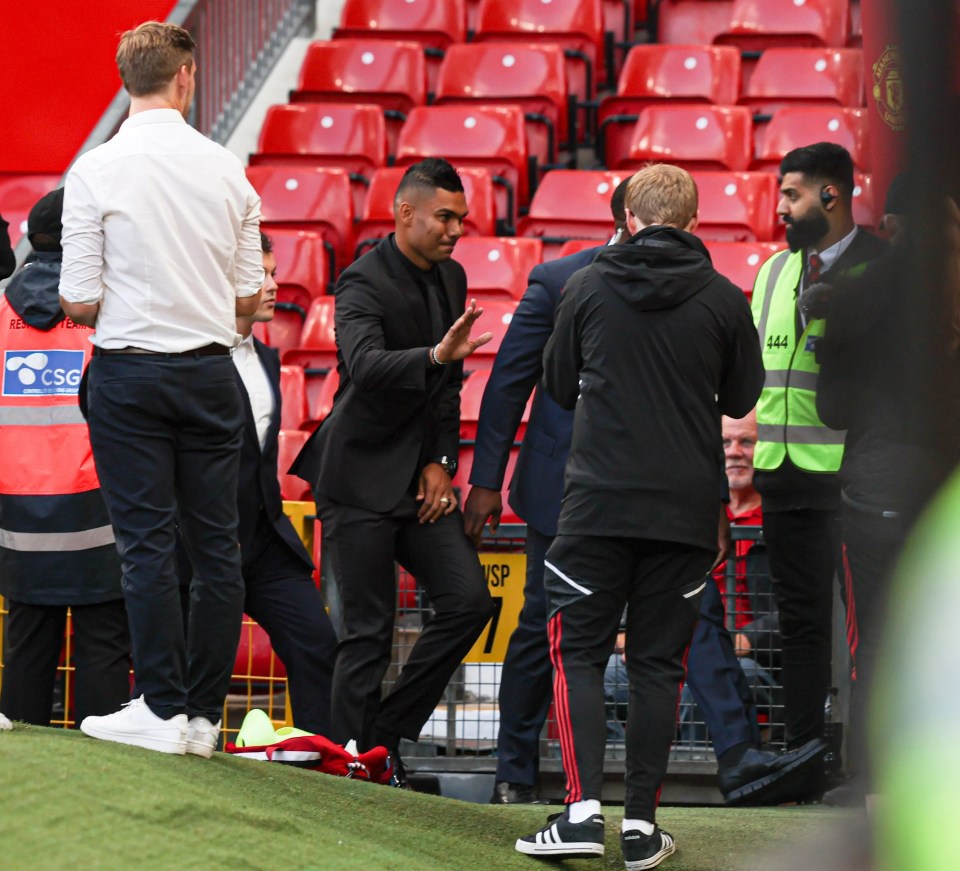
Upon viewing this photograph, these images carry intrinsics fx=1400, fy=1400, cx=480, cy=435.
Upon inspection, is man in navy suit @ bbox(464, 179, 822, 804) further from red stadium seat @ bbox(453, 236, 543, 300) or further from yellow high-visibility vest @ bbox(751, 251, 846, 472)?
red stadium seat @ bbox(453, 236, 543, 300)

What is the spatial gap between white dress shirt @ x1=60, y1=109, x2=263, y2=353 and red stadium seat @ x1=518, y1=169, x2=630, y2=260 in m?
4.18

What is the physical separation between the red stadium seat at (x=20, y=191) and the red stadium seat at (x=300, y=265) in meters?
1.58

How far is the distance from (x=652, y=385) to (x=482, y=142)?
4.96 m

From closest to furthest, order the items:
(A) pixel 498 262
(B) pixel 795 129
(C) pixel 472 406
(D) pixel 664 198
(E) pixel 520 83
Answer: (D) pixel 664 198 → (C) pixel 472 406 → (A) pixel 498 262 → (B) pixel 795 129 → (E) pixel 520 83

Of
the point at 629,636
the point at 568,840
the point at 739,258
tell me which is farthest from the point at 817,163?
the point at 739,258

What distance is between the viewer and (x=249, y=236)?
11.7 ft

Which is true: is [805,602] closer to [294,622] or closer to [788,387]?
[788,387]

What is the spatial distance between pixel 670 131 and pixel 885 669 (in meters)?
7.24

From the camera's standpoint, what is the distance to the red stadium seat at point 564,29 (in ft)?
28.4

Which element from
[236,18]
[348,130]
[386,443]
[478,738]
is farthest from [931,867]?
[236,18]

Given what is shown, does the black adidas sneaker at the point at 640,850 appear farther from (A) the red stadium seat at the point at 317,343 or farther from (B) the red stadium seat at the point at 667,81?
(B) the red stadium seat at the point at 667,81

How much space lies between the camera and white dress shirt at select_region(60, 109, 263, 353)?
328 centimetres

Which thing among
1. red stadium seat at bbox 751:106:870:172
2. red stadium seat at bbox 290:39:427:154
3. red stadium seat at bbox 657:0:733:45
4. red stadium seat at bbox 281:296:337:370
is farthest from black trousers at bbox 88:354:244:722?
red stadium seat at bbox 657:0:733:45

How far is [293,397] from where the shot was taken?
6559 mm
